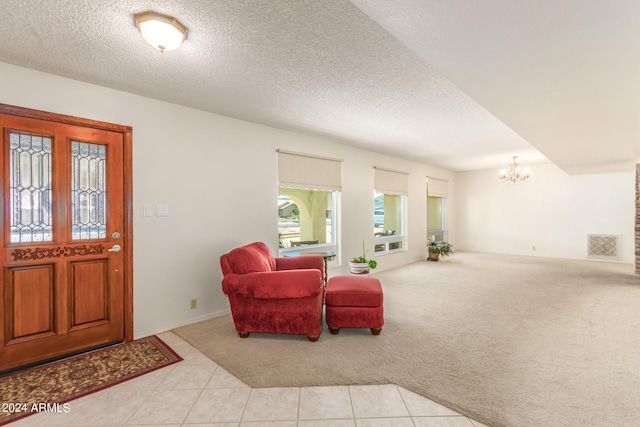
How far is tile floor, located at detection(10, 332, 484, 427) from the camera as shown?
1.78 metres

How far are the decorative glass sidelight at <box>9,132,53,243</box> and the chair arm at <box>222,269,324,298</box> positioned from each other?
5.29 ft

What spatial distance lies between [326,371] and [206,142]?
2.77m

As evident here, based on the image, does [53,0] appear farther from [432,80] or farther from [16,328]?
[432,80]

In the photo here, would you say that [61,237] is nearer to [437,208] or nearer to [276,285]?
[276,285]

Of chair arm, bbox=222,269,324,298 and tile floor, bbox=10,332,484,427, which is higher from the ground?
chair arm, bbox=222,269,324,298

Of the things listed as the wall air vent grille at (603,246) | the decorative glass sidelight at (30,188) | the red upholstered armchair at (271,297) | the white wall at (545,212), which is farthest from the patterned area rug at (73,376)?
the wall air vent grille at (603,246)

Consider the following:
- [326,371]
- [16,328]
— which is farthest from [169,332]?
[326,371]

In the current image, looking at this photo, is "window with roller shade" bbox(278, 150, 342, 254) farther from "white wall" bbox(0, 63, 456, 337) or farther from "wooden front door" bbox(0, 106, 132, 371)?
"wooden front door" bbox(0, 106, 132, 371)

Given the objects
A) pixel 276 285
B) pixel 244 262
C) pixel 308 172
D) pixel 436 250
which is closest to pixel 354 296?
pixel 276 285

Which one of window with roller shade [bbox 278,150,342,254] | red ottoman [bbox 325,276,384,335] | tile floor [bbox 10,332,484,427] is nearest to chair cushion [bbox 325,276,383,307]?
red ottoman [bbox 325,276,384,335]

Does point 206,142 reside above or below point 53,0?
below

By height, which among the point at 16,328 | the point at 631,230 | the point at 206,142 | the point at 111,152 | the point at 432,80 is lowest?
the point at 16,328

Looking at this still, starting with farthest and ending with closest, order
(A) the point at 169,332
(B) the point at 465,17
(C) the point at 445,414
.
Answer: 1. (A) the point at 169,332
2. (C) the point at 445,414
3. (B) the point at 465,17

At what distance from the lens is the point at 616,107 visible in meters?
2.73
